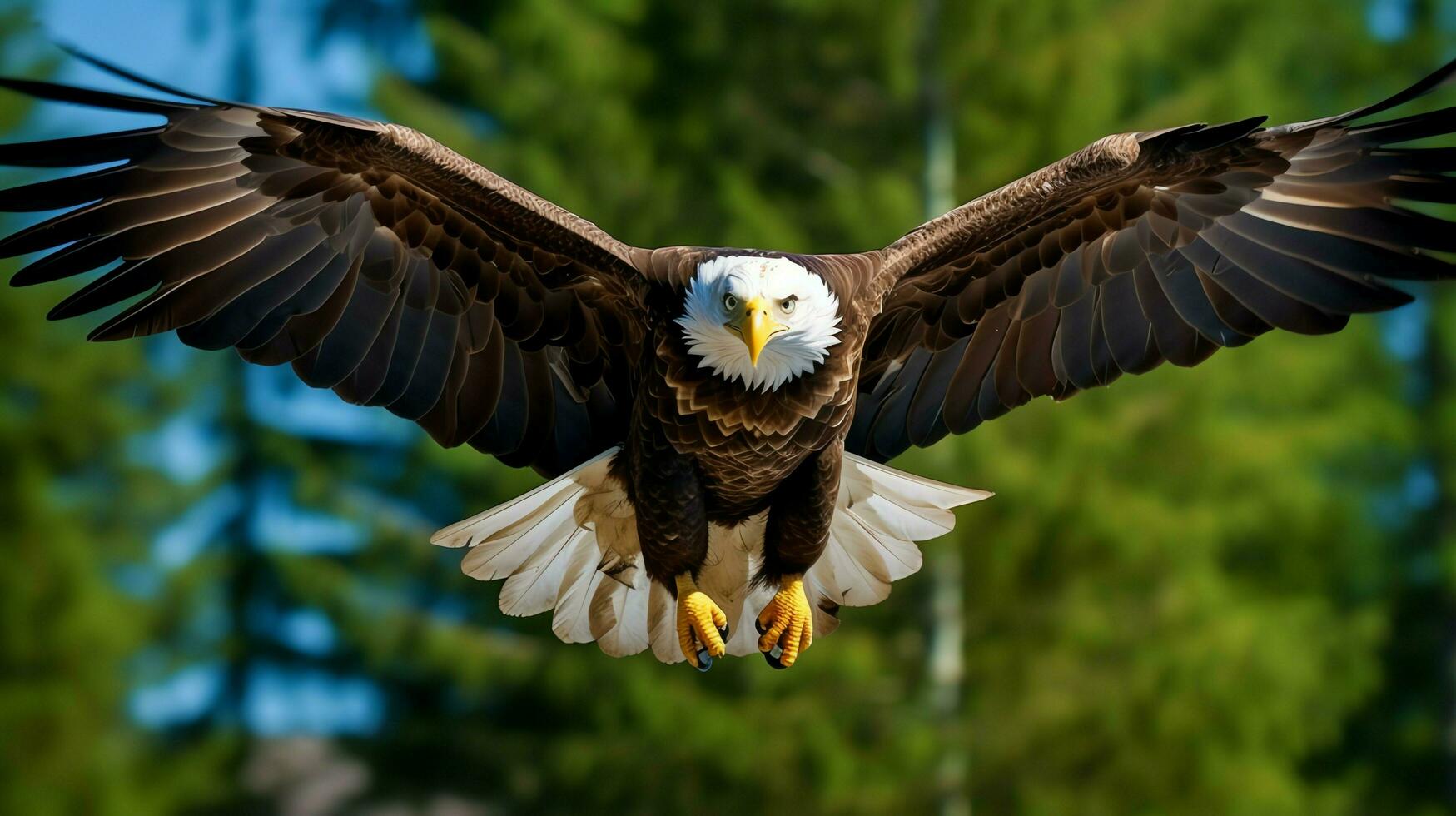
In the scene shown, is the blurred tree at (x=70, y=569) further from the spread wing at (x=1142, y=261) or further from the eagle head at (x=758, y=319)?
the eagle head at (x=758, y=319)

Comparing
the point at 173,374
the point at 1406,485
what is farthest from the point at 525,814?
the point at 1406,485

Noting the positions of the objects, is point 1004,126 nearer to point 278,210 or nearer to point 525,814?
point 525,814

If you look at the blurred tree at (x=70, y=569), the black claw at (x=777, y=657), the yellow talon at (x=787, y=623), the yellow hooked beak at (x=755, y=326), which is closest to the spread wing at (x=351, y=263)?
the yellow hooked beak at (x=755, y=326)

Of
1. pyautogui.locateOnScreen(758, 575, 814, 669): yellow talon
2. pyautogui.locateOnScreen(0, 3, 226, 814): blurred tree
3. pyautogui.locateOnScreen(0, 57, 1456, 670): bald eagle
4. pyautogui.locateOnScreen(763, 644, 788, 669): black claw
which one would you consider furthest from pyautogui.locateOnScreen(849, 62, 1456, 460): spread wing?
pyautogui.locateOnScreen(0, 3, 226, 814): blurred tree

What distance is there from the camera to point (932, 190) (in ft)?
30.5

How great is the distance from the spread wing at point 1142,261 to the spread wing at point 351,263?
0.75m

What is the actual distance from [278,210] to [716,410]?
1.06 metres

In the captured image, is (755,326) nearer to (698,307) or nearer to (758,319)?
(758,319)

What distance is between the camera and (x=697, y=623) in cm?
391

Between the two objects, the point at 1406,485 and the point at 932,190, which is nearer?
the point at 932,190

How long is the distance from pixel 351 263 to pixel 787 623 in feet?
4.37

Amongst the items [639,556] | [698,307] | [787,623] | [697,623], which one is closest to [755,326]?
[698,307]

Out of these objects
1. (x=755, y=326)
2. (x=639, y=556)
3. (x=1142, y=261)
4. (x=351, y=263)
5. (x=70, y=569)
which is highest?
(x=70, y=569)

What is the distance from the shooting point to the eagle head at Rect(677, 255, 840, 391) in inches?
134
